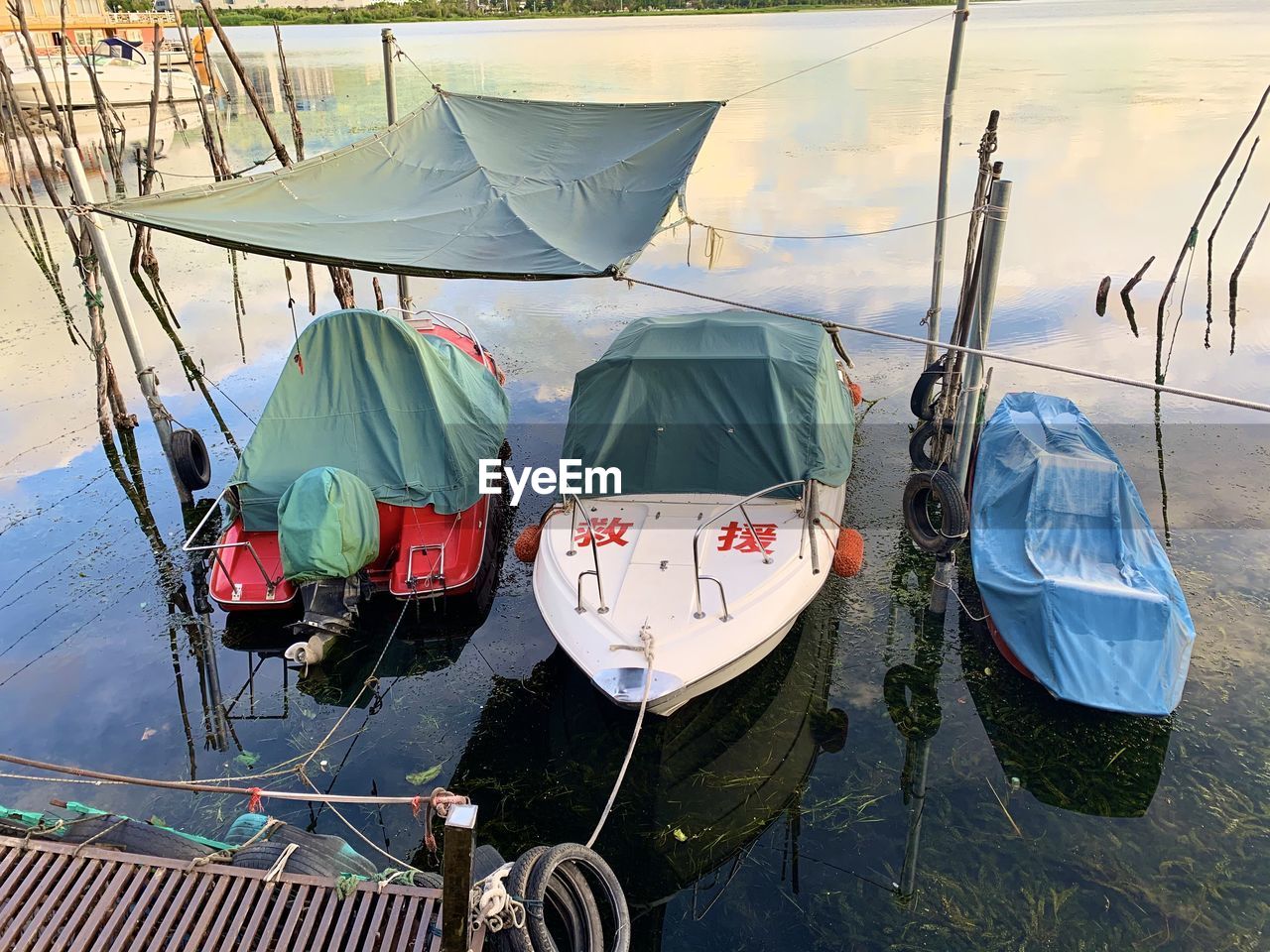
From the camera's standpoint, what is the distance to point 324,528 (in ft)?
24.4

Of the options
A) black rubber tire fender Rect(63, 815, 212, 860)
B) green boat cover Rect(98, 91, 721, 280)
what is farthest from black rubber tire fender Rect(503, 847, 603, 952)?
green boat cover Rect(98, 91, 721, 280)

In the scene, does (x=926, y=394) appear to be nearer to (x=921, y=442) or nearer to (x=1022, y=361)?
(x=921, y=442)

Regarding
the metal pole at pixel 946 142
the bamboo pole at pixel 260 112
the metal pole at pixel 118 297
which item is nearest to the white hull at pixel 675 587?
the metal pole at pixel 946 142

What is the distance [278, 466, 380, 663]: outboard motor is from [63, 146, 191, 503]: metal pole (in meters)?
2.67

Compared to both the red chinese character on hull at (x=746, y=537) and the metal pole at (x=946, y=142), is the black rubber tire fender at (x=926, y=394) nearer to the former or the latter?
the metal pole at (x=946, y=142)

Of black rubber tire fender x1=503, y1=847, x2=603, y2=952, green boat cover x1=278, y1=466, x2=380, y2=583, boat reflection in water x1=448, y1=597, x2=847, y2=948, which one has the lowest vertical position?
boat reflection in water x1=448, y1=597, x2=847, y2=948

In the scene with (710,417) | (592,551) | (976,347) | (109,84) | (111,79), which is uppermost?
(111,79)

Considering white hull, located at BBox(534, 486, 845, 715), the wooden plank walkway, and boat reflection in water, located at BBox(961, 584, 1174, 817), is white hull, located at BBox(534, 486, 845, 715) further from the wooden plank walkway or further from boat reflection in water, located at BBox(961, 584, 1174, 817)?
the wooden plank walkway

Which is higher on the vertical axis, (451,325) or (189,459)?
(451,325)

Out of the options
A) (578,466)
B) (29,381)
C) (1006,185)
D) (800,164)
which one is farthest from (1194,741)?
(800,164)

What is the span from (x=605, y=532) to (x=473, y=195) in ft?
13.5

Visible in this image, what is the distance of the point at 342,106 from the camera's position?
3123cm

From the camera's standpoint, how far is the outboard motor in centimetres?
739

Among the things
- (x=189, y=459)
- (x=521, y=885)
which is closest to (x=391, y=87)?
(x=189, y=459)
